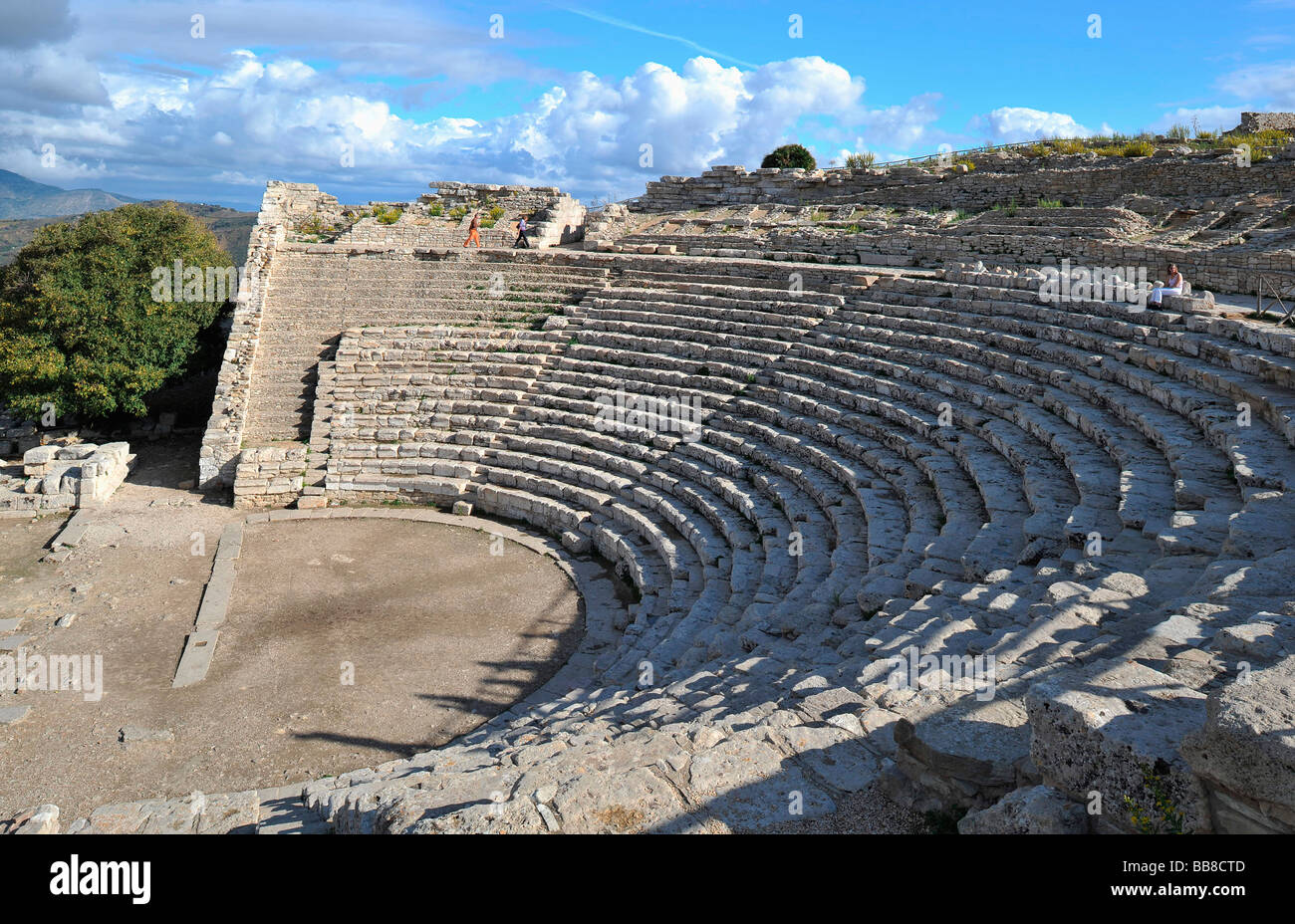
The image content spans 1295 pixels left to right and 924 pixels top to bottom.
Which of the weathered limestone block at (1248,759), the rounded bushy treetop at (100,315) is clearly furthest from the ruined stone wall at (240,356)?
the weathered limestone block at (1248,759)

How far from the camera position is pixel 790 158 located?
32094 millimetres

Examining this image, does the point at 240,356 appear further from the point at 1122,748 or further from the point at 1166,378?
the point at 1122,748

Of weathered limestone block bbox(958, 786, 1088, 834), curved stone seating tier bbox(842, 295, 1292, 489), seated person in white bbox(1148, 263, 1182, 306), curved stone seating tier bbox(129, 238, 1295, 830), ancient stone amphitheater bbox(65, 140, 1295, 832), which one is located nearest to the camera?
weathered limestone block bbox(958, 786, 1088, 834)

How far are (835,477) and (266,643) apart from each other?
7.56m

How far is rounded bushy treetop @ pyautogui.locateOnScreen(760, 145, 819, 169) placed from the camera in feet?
105

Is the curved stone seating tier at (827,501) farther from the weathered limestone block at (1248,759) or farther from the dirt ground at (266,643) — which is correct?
the dirt ground at (266,643)

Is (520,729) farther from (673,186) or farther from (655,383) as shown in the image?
(673,186)

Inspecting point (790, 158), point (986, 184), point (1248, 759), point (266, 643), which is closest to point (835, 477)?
point (266, 643)

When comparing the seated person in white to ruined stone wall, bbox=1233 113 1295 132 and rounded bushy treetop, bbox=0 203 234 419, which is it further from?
ruined stone wall, bbox=1233 113 1295 132

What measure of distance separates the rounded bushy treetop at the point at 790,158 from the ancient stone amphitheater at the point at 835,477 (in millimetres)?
5199

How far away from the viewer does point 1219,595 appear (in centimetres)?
540

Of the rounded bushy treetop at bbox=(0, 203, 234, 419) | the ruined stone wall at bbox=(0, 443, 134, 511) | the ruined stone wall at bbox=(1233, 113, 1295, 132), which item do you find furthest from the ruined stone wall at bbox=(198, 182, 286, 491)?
the ruined stone wall at bbox=(1233, 113, 1295, 132)

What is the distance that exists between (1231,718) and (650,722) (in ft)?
12.7

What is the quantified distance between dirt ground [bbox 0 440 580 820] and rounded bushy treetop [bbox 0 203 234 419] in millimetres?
4257
